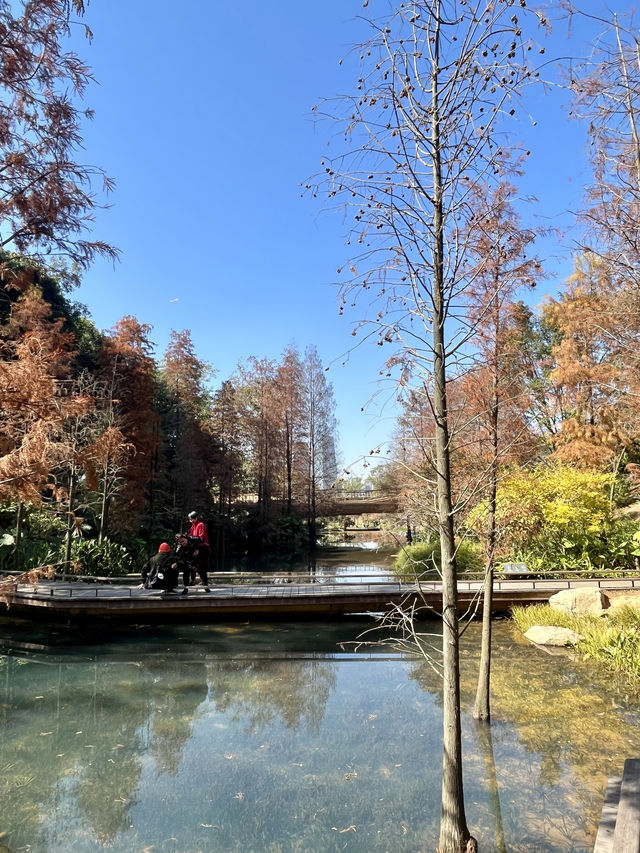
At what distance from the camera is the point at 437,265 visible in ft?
11.6

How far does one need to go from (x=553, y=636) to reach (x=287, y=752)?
5.87m

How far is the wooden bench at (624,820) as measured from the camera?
267 cm

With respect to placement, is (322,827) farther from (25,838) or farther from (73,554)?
(73,554)

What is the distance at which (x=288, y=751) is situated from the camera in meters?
5.73

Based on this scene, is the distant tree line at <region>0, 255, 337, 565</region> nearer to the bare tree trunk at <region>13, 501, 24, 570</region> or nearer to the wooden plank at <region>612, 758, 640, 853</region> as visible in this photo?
the bare tree trunk at <region>13, 501, 24, 570</region>

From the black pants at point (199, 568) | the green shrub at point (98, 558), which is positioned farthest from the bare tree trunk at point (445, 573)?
the green shrub at point (98, 558)

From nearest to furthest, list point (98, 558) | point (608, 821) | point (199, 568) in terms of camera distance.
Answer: point (608, 821)
point (199, 568)
point (98, 558)

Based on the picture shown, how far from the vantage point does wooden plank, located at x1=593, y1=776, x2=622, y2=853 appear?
2.87 m

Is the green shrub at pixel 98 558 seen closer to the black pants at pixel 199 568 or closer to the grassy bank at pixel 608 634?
the black pants at pixel 199 568

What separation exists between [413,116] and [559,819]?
545 centimetres

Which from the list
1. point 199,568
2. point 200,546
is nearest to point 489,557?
point 200,546

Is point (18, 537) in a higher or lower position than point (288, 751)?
higher

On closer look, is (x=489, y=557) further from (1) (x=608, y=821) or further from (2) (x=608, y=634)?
(2) (x=608, y=634)

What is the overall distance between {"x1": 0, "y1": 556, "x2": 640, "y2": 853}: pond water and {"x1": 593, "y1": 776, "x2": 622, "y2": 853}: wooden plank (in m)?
0.57
